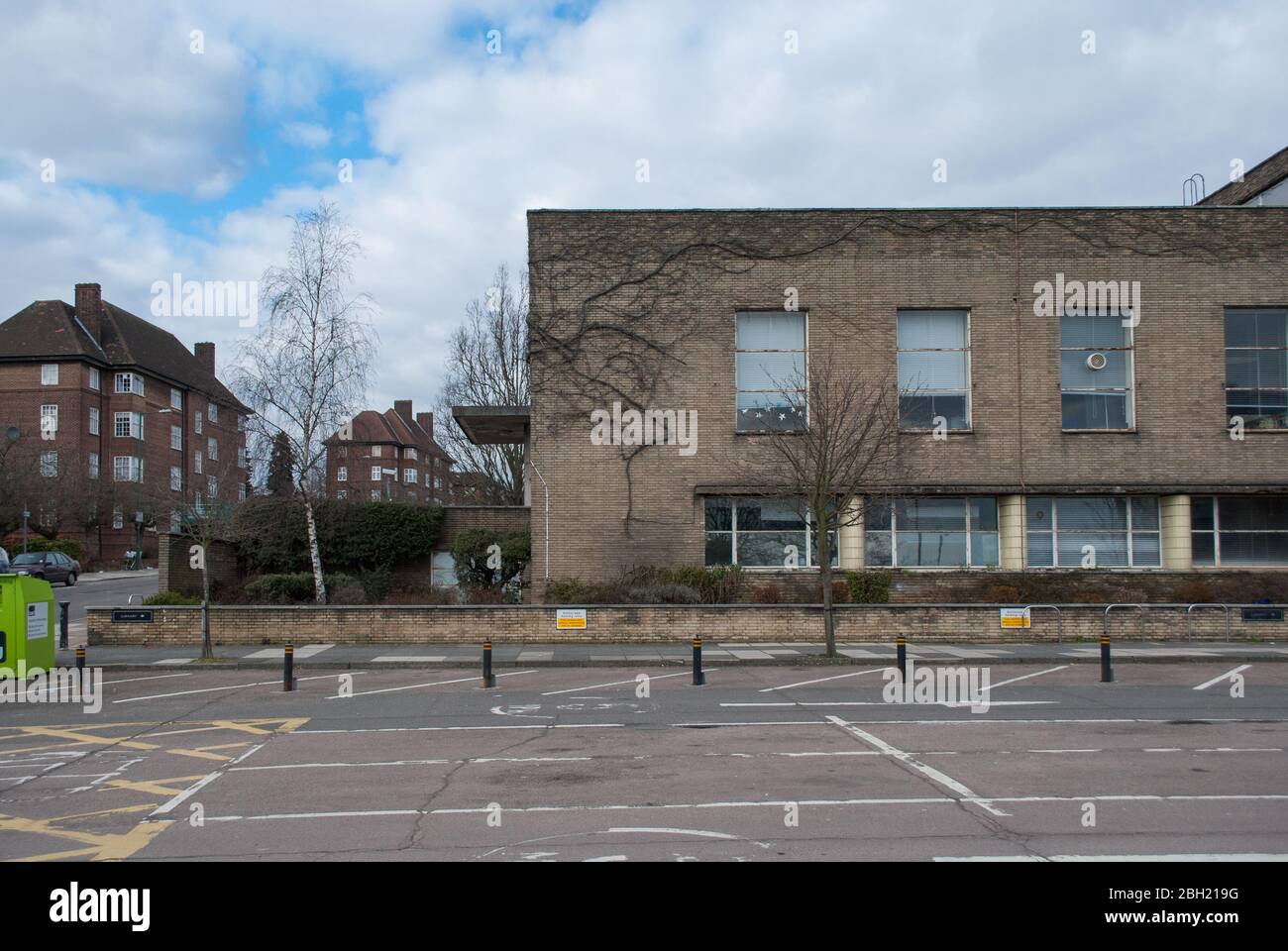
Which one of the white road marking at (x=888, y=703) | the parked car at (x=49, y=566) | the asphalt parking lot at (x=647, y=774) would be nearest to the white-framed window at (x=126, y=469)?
the parked car at (x=49, y=566)

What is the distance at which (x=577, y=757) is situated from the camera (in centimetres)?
1124

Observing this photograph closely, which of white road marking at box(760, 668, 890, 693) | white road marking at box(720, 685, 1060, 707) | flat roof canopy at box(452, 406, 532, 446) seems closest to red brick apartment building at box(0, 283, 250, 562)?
flat roof canopy at box(452, 406, 532, 446)

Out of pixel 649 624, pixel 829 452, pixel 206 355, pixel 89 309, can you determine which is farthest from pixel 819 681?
pixel 206 355

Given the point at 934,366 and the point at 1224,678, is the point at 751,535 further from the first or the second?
the point at 1224,678

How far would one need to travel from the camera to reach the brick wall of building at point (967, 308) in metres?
29.1

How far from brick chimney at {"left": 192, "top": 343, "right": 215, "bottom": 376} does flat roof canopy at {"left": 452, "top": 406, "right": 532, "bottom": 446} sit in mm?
54451

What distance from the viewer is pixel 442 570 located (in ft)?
110

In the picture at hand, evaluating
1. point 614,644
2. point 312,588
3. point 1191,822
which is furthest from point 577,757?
point 312,588

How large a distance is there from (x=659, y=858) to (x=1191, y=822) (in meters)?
4.23

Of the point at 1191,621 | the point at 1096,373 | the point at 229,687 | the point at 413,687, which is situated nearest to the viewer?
the point at 229,687

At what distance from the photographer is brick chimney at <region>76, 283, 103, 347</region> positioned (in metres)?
67.8

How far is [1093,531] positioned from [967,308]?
277 inches

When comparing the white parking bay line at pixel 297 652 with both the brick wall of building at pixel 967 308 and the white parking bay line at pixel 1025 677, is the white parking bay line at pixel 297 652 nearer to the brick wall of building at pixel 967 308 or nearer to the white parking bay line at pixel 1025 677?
the brick wall of building at pixel 967 308

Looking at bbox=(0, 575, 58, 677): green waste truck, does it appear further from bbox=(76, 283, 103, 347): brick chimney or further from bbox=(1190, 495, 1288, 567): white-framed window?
bbox=(76, 283, 103, 347): brick chimney
